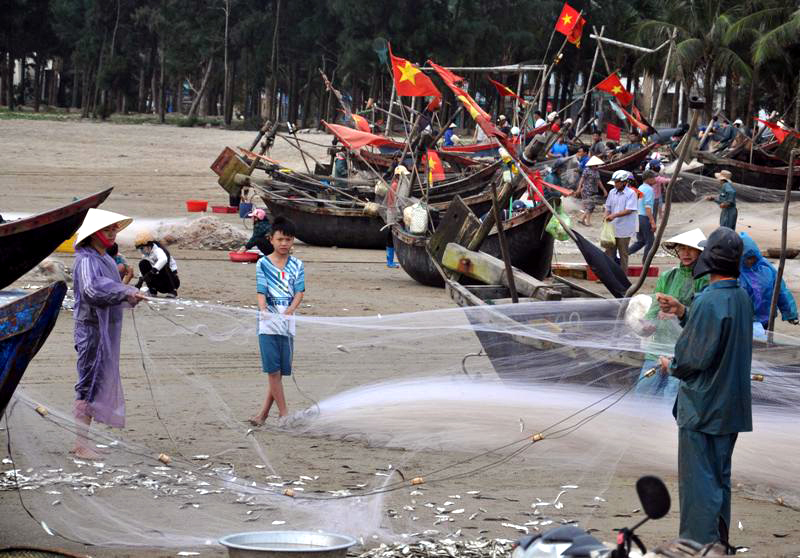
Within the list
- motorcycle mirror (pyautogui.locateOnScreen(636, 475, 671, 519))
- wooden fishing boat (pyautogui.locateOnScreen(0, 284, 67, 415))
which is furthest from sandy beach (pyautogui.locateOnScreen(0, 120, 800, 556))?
motorcycle mirror (pyautogui.locateOnScreen(636, 475, 671, 519))

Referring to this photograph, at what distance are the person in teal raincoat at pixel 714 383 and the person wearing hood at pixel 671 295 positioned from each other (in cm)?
110

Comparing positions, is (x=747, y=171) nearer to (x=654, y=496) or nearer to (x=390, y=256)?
(x=390, y=256)

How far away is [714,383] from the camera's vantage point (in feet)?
15.6

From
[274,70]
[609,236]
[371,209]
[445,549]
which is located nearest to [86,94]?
[274,70]

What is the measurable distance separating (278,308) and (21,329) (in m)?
2.18

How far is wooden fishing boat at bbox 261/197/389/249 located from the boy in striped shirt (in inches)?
419

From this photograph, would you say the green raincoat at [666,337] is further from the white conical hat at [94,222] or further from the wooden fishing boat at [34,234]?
the wooden fishing boat at [34,234]

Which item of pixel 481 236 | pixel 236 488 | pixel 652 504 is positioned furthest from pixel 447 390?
pixel 481 236

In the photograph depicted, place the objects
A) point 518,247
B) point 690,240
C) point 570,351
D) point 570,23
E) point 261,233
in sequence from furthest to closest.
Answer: point 570,23 < point 261,233 < point 518,247 < point 570,351 < point 690,240

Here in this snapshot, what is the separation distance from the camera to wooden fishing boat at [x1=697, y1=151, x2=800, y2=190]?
1000 inches

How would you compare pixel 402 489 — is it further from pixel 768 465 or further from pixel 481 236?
pixel 481 236

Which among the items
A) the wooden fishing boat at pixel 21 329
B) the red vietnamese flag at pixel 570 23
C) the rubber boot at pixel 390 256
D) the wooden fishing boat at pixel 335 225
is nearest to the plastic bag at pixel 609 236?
the rubber boot at pixel 390 256

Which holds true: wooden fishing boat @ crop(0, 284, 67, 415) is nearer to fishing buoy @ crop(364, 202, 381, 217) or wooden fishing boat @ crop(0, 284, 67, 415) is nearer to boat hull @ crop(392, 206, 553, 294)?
boat hull @ crop(392, 206, 553, 294)

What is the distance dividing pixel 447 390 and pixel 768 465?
1757mm
